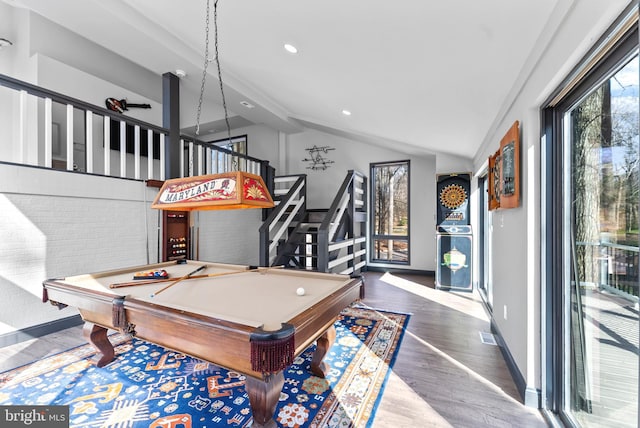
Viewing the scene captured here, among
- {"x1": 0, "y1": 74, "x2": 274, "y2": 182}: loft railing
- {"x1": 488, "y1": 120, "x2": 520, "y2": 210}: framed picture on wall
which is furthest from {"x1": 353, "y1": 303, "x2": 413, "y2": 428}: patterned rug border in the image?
{"x1": 0, "y1": 74, "x2": 274, "y2": 182}: loft railing

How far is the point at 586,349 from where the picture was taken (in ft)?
4.83

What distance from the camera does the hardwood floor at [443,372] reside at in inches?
70.4

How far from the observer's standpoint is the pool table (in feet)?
4.38

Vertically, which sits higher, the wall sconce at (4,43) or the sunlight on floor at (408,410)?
the wall sconce at (4,43)

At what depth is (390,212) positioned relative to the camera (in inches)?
249

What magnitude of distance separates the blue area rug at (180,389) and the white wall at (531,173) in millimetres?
1007

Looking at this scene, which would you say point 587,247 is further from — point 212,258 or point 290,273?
point 212,258

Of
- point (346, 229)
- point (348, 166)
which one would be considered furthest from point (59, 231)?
point (348, 166)

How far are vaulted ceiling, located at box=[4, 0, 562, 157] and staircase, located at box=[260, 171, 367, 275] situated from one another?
1.36m

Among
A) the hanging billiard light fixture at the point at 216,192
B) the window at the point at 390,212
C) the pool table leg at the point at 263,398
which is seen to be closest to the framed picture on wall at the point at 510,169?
the hanging billiard light fixture at the point at 216,192

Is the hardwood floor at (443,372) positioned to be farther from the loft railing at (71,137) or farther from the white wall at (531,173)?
the loft railing at (71,137)

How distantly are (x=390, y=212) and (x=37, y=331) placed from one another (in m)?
5.77

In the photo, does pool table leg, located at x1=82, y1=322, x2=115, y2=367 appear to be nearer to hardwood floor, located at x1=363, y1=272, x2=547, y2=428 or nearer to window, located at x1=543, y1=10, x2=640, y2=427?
hardwood floor, located at x1=363, y1=272, x2=547, y2=428

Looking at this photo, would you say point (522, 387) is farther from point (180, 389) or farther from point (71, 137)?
point (71, 137)
